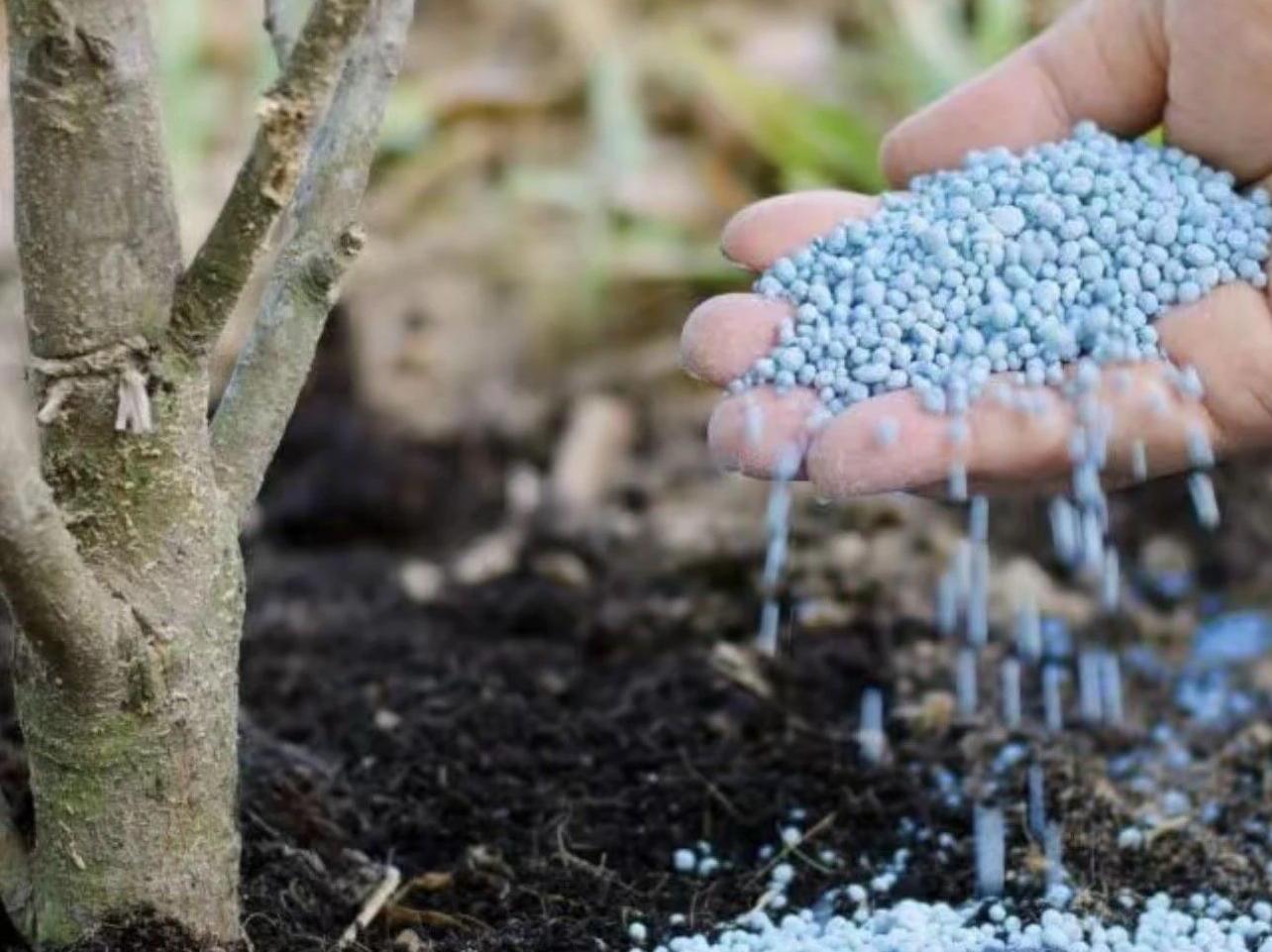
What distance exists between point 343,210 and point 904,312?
50 cm

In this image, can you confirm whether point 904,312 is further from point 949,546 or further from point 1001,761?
point 949,546

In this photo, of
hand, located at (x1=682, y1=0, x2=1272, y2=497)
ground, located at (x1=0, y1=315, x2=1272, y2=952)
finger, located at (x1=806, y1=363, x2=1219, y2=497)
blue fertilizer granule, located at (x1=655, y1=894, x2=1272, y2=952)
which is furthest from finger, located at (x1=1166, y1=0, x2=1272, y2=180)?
blue fertilizer granule, located at (x1=655, y1=894, x2=1272, y2=952)

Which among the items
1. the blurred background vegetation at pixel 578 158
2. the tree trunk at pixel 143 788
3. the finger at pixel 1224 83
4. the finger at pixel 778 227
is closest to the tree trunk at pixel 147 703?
the tree trunk at pixel 143 788

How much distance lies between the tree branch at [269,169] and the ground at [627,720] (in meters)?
0.46

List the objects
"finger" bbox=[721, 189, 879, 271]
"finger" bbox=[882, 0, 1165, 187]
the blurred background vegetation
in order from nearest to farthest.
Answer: "finger" bbox=[721, 189, 879, 271] → "finger" bbox=[882, 0, 1165, 187] → the blurred background vegetation

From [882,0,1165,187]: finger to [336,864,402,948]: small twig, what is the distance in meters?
0.92

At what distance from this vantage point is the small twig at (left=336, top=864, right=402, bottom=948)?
1.43 metres

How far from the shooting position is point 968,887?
61.6 inches

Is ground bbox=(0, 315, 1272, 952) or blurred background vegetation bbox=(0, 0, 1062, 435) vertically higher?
blurred background vegetation bbox=(0, 0, 1062, 435)

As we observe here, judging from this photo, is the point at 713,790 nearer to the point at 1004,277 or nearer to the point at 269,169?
the point at 1004,277

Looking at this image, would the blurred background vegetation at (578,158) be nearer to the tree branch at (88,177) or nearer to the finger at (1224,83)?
the finger at (1224,83)

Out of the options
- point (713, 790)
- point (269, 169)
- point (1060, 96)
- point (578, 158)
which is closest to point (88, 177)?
point (269, 169)

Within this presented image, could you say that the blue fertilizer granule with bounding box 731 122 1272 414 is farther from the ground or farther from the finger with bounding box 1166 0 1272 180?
the ground

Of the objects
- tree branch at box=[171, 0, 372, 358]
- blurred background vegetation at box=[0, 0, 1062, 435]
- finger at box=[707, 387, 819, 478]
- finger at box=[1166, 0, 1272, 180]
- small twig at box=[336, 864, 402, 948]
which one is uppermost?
blurred background vegetation at box=[0, 0, 1062, 435]
